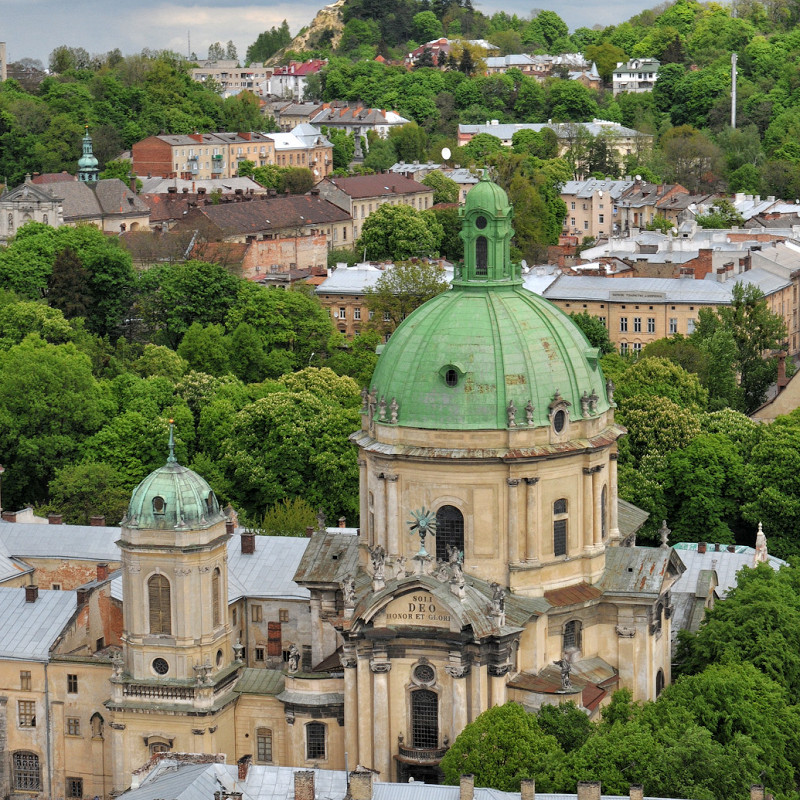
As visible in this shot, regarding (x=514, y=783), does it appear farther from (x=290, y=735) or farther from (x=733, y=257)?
(x=733, y=257)

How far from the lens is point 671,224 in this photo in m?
192

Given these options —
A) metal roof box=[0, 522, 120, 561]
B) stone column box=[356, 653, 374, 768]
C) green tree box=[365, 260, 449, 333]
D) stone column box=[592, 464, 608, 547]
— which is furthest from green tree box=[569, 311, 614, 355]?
stone column box=[356, 653, 374, 768]

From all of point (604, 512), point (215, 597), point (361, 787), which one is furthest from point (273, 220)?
point (361, 787)

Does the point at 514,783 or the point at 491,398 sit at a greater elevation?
the point at 491,398

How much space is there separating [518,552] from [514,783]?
32.4 ft

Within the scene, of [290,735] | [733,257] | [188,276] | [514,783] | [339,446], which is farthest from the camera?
[733,257]

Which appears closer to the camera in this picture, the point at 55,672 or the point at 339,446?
the point at 55,672

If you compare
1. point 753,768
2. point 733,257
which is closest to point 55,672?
point 753,768

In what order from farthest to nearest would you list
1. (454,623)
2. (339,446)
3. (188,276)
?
(188,276), (339,446), (454,623)

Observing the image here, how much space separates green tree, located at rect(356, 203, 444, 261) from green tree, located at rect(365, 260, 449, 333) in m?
26.1

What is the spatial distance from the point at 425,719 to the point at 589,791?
12455mm

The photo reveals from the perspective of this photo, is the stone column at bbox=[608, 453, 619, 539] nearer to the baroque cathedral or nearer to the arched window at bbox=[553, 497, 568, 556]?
the baroque cathedral

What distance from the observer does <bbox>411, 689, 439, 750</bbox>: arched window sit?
69.6 metres

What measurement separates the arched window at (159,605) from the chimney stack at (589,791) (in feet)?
64.3
